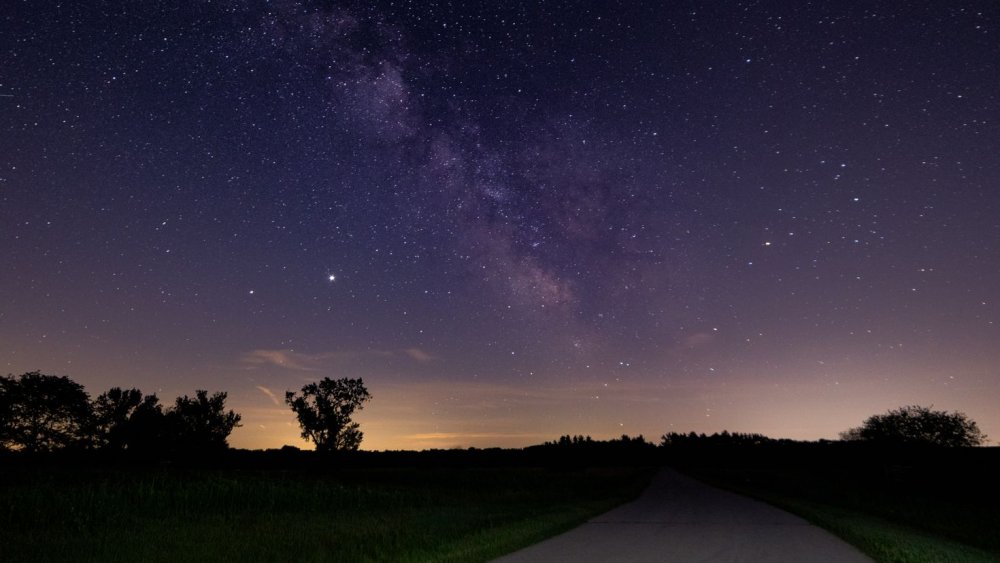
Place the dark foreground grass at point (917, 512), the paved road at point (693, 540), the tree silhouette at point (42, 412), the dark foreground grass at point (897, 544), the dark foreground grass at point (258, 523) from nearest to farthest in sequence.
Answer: the paved road at point (693, 540)
the dark foreground grass at point (897, 544)
the dark foreground grass at point (258, 523)
the dark foreground grass at point (917, 512)
the tree silhouette at point (42, 412)

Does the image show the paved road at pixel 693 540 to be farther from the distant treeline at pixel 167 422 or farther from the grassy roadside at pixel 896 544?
the distant treeline at pixel 167 422

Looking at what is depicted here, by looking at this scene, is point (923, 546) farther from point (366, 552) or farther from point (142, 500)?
point (142, 500)

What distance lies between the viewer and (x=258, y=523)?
1692cm

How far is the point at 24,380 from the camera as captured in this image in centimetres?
6825

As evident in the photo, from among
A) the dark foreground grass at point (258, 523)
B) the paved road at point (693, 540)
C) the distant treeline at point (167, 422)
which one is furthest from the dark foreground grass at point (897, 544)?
the distant treeline at point (167, 422)

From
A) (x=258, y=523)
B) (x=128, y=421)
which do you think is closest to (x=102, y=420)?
(x=128, y=421)

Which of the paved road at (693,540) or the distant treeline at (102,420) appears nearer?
the paved road at (693,540)

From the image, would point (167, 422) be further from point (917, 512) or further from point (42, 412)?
point (917, 512)

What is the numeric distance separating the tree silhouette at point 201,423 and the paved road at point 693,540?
3413 inches

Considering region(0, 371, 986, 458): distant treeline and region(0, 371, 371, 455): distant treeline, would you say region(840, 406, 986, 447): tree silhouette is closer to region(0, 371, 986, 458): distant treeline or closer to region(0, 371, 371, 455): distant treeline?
region(0, 371, 986, 458): distant treeline

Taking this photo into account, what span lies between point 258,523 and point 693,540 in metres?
11.4

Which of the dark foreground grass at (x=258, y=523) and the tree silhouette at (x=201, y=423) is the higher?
the tree silhouette at (x=201, y=423)

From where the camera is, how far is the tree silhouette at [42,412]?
217ft

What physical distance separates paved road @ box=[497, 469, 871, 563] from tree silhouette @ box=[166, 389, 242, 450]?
86.7 metres
